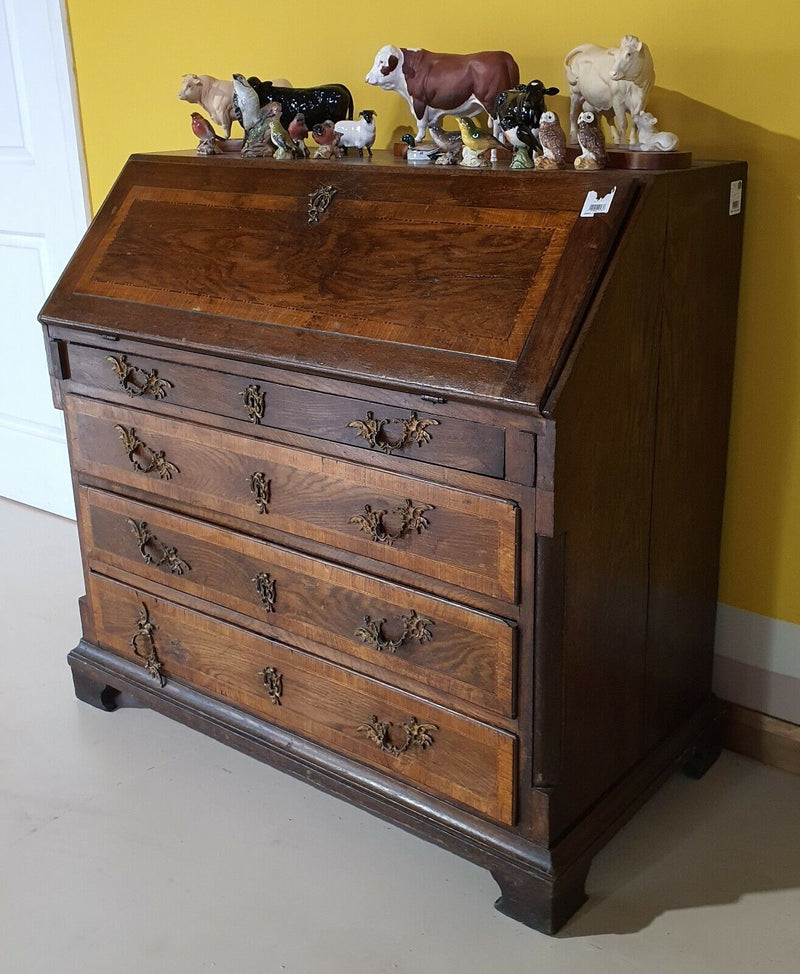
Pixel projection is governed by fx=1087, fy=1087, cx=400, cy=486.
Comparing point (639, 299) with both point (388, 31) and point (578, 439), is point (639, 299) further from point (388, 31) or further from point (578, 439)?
point (388, 31)

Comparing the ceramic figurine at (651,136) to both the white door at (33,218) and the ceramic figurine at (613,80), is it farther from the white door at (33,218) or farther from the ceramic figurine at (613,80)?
the white door at (33,218)

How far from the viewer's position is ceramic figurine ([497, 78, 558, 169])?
69.2 inches

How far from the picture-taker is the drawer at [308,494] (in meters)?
1.64

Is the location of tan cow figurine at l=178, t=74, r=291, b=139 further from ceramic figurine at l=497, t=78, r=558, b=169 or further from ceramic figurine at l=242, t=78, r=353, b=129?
ceramic figurine at l=497, t=78, r=558, b=169

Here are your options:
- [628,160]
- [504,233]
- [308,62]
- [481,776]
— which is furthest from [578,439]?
[308,62]

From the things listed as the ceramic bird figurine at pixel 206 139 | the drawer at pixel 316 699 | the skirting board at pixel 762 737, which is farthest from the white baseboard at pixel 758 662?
the ceramic bird figurine at pixel 206 139

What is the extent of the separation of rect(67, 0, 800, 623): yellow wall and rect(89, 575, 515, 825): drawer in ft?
2.29

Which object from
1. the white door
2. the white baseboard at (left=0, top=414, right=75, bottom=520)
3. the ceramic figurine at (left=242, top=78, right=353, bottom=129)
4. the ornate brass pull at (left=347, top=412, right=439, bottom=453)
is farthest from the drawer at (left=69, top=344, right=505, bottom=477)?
the white baseboard at (left=0, top=414, right=75, bottom=520)

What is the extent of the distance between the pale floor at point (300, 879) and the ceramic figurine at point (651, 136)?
120 centimetres

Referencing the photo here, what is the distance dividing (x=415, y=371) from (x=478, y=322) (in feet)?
0.38

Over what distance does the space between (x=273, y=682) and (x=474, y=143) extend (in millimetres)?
1035

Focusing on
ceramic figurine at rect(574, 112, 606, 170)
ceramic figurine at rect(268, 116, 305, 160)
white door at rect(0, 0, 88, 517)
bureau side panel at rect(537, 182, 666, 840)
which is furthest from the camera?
white door at rect(0, 0, 88, 517)

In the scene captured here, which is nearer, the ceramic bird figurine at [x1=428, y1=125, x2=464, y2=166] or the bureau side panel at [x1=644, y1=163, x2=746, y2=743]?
the bureau side panel at [x1=644, y1=163, x2=746, y2=743]

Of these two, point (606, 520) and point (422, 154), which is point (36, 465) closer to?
point (422, 154)
